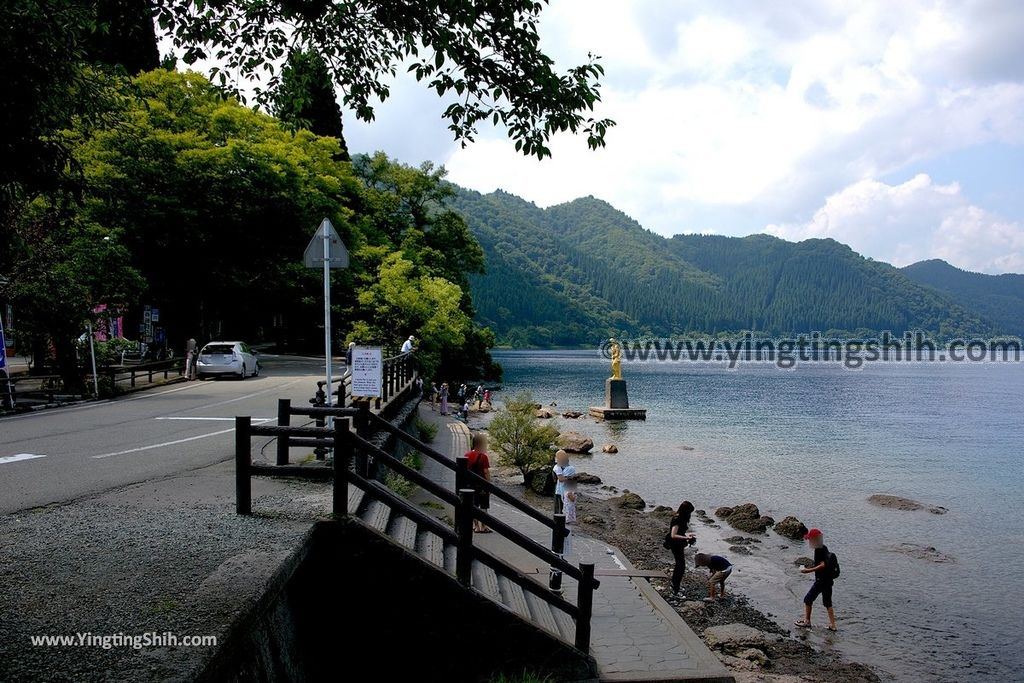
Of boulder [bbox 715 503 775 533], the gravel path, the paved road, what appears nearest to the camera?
the gravel path

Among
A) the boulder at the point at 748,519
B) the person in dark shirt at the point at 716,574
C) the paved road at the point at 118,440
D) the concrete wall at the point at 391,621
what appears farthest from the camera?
the boulder at the point at 748,519

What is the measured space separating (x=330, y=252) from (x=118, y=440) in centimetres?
672

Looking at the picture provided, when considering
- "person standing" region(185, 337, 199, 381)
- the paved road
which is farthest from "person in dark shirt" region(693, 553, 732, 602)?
"person standing" region(185, 337, 199, 381)

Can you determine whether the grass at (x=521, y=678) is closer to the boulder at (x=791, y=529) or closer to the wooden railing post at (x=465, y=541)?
the wooden railing post at (x=465, y=541)

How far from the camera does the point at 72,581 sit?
531 centimetres

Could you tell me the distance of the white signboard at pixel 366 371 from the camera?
13375 mm

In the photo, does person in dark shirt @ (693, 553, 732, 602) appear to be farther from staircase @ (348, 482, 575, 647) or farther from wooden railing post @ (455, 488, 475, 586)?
wooden railing post @ (455, 488, 475, 586)

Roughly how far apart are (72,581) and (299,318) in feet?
170

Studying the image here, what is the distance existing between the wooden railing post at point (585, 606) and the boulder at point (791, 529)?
1582 cm

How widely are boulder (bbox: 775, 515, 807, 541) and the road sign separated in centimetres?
1672

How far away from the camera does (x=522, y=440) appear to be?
25562mm

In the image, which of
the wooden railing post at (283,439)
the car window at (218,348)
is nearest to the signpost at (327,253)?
the wooden railing post at (283,439)

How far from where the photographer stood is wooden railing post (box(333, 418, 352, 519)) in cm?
685

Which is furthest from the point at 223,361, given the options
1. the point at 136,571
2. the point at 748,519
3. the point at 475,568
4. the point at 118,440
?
the point at 136,571
